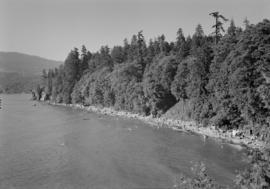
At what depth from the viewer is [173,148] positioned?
5062 centimetres

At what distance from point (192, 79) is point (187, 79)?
3.07m

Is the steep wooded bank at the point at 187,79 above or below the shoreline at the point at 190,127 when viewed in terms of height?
above

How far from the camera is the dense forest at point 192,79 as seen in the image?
51.6 metres

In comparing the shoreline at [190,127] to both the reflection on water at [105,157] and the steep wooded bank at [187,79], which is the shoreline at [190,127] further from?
the reflection on water at [105,157]

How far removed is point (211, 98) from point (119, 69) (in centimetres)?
4745

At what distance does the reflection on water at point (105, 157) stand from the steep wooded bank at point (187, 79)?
7944 mm

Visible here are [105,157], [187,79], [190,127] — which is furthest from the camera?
[187,79]

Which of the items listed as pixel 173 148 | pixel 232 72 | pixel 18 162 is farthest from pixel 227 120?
pixel 18 162

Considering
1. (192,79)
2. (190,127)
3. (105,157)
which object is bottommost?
(105,157)

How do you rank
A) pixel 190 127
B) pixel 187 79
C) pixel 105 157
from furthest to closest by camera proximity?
pixel 187 79 < pixel 190 127 < pixel 105 157

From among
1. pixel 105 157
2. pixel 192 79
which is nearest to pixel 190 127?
pixel 192 79

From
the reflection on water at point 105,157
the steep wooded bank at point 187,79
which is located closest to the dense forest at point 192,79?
the steep wooded bank at point 187,79

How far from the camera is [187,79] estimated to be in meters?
72.6

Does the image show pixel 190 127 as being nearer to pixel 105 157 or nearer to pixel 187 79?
pixel 187 79
